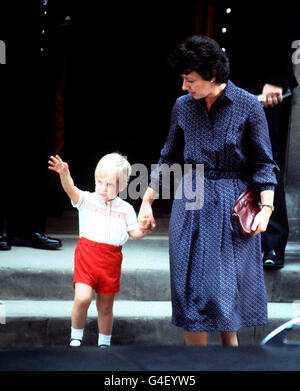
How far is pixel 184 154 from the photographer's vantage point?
2887 millimetres

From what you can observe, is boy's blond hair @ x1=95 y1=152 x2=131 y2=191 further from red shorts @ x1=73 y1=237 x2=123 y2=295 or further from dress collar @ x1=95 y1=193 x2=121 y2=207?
red shorts @ x1=73 y1=237 x2=123 y2=295

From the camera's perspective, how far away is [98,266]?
127 inches

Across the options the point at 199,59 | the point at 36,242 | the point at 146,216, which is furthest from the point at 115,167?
the point at 36,242

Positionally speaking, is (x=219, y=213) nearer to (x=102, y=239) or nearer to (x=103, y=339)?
(x=102, y=239)

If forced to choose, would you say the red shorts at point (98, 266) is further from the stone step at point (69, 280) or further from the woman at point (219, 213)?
the stone step at point (69, 280)

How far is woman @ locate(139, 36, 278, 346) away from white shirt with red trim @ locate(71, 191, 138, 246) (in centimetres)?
47

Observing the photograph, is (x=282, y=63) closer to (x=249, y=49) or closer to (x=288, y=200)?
(x=249, y=49)

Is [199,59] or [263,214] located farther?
[263,214]

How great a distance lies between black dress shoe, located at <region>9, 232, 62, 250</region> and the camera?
4.52m

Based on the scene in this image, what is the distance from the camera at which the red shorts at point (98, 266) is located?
10.6 ft

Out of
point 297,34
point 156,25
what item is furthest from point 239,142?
point 156,25

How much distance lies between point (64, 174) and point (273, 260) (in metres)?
1.71

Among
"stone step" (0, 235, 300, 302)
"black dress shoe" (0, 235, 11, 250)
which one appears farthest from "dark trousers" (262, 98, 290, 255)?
"black dress shoe" (0, 235, 11, 250)
